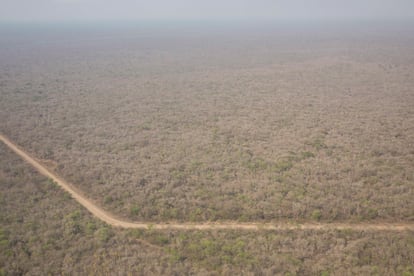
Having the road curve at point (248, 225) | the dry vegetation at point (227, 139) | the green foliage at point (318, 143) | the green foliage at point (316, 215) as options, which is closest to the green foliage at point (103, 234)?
the road curve at point (248, 225)

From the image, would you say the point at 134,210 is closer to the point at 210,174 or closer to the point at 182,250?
the point at 182,250

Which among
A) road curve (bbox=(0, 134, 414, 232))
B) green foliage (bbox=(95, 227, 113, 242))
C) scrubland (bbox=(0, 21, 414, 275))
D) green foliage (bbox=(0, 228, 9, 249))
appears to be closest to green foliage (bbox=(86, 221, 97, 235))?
scrubland (bbox=(0, 21, 414, 275))

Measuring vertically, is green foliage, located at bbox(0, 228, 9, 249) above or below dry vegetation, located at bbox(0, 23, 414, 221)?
below

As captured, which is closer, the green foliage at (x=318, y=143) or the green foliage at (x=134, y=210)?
the green foliage at (x=134, y=210)

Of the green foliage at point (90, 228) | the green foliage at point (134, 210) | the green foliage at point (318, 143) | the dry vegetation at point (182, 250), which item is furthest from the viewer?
the green foliage at point (318, 143)

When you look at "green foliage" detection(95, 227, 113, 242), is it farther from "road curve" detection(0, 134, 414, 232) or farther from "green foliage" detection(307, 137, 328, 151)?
"green foliage" detection(307, 137, 328, 151)

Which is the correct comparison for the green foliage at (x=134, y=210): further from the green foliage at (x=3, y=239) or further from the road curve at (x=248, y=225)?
the green foliage at (x=3, y=239)

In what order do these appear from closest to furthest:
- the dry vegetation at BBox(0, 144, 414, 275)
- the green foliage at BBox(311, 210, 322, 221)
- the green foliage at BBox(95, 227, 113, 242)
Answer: the dry vegetation at BBox(0, 144, 414, 275)
the green foliage at BBox(95, 227, 113, 242)
the green foliage at BBox(311, 210, 322, 221)

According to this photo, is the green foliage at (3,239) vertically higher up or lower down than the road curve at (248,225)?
higher up
